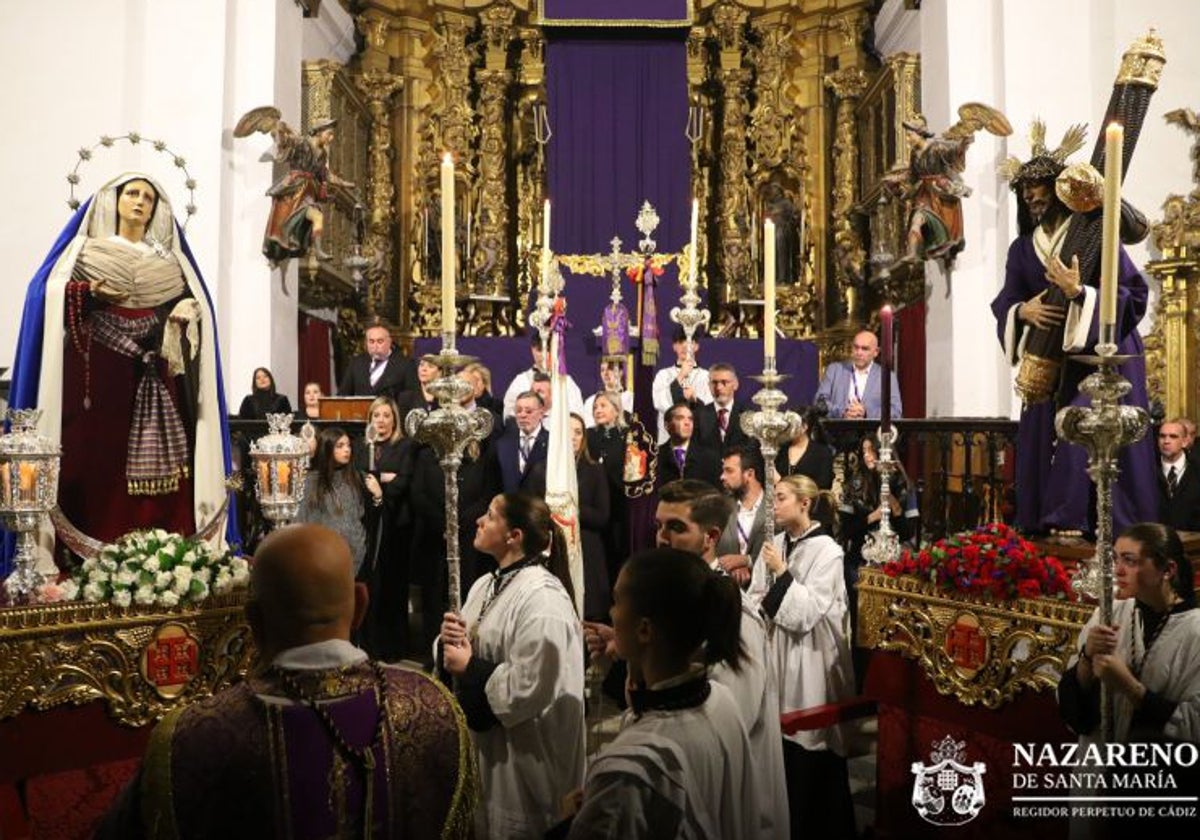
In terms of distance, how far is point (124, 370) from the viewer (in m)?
5.62

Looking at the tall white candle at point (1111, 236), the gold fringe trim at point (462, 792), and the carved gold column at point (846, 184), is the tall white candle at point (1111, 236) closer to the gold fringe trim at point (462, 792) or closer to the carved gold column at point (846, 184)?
the gold fringe trim at point (462, 792)

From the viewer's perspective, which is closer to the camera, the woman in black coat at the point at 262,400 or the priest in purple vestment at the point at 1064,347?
the priest in purple vestment at the point at 1064,347

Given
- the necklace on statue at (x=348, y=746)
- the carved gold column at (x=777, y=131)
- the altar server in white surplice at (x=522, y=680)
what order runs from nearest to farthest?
1. the necklace on statue at (x=348, y=746)
2. the altar server in white surplice at (x=522, y=680)
3. the carved gold column at (x=777, y=131)

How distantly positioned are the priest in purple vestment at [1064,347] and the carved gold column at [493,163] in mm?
9537

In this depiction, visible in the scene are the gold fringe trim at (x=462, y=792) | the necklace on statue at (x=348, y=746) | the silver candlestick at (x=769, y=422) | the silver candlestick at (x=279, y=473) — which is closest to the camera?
the necklace on statue at (x=348, y=746)

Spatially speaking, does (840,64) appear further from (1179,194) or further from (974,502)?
(974,502)

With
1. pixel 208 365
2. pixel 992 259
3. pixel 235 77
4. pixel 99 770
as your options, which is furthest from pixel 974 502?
pixel 235 77

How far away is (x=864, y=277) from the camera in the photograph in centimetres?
1375

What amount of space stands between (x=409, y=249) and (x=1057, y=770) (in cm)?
1234

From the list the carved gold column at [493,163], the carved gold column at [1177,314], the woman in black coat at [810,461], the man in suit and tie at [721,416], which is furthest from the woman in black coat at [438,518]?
the carved gold column at [493,163]

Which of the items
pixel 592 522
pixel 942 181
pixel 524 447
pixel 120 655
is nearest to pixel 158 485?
pixel 120 655

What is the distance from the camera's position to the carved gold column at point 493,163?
584 inches

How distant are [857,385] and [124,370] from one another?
626cm

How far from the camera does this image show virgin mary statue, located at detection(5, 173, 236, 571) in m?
5.41
